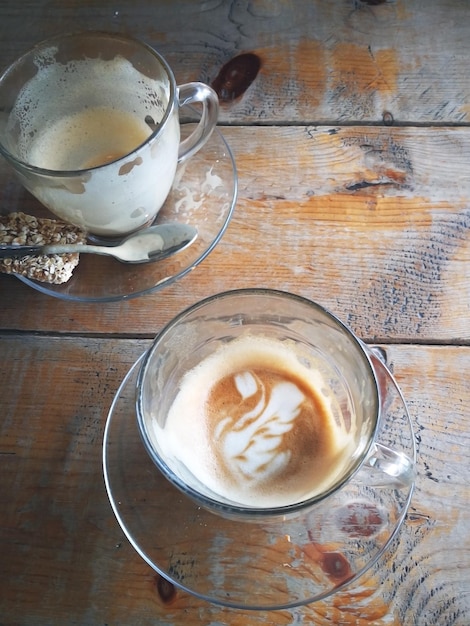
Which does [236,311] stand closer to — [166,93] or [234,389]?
[234,389]

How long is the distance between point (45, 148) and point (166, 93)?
0.17m

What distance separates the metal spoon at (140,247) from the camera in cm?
74

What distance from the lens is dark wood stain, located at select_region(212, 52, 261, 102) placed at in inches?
35.1

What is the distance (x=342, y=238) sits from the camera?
0.79 m

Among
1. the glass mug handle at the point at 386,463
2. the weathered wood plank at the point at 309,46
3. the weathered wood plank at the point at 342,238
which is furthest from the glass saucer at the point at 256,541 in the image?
the weathered wood plank at the point at 309,46

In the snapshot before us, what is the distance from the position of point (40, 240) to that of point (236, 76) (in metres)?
0.35

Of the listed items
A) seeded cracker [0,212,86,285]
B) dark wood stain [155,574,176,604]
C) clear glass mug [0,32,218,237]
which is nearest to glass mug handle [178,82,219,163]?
clear glass mug [0,32,218,237]

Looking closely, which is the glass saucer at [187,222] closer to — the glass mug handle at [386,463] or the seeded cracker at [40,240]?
the seeded cracker at [40,240]

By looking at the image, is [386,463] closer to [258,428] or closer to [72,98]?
[258,428]

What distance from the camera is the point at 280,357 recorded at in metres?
0.72

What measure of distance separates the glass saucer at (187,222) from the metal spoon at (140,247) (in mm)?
10

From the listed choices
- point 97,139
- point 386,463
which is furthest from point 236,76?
point 386,463

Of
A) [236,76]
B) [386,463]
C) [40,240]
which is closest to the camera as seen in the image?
[386,463]

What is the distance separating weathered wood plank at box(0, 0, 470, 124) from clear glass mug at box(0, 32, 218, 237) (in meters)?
0.13
